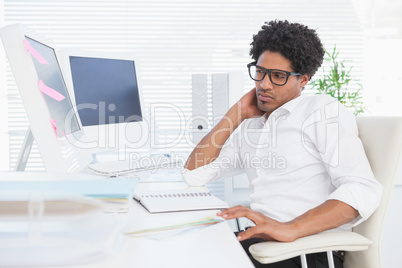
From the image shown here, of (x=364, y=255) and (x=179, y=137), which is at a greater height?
(x=179, y=137)

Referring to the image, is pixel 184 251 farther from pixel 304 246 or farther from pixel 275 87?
pixel 275 87

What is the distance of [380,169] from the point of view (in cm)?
118

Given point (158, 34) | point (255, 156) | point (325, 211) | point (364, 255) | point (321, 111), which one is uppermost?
point (158, 34)

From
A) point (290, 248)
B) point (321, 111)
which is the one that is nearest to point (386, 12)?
point (321, 111)

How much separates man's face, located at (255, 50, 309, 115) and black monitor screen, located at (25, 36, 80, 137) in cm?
72

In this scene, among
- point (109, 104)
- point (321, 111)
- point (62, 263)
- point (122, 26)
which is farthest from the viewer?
point (122, 26)

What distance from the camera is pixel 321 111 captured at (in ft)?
4.51

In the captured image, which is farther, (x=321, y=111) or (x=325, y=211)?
(x=321, y=111)

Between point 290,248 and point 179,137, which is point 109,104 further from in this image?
point 179,137

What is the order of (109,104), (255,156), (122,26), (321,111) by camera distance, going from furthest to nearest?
(122,26)
(109,104)
(255,156)
(321,111)

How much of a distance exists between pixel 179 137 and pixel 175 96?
13.9 inches

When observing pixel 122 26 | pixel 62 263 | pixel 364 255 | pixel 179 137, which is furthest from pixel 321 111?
pixel 122 26

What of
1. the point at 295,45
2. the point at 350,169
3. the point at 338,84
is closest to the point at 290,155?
the point at 350,169

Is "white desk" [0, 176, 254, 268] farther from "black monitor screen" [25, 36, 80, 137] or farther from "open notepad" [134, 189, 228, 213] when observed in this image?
"black monitor screen" [25, 36, 80, 137]
